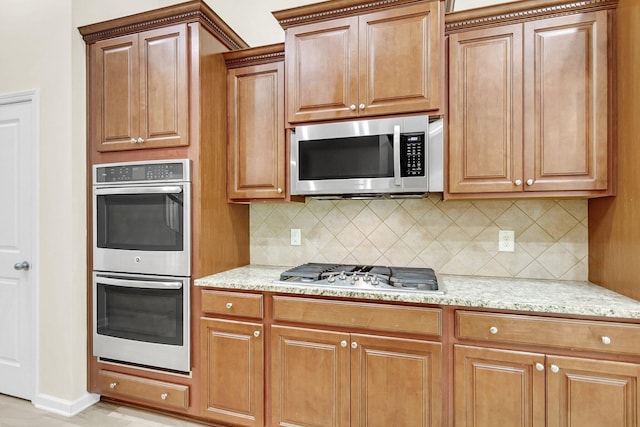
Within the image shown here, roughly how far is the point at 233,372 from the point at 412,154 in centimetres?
164

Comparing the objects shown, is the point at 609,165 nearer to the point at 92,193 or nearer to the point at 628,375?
the point at 628,375

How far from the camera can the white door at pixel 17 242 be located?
2.41 m

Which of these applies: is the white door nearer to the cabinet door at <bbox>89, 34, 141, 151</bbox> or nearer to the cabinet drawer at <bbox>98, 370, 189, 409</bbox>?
the cabinet door at <bbox>89, 34, 141, 151</bbox>

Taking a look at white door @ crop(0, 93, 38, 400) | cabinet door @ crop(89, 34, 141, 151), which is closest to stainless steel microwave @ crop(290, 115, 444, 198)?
cabinet door @ crop(89, 34, 141, 151)

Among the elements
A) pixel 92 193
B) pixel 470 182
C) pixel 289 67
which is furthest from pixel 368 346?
pixel 92 193

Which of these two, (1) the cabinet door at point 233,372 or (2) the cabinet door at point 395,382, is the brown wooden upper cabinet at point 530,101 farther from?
(1) the cabinet door at point 233,372

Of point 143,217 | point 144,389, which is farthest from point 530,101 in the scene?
point 144,389

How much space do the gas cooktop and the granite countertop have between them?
5 cm

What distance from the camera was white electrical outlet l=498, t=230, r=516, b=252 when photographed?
215cm

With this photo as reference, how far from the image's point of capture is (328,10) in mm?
2012

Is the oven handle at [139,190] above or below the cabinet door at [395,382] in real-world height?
above

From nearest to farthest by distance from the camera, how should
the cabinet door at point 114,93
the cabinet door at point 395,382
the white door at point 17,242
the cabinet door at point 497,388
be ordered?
the cabinet door at point 497,388 < the cabinet door at point 395,382 < the cabinet door at point 114,93 < the white door at point 17,242

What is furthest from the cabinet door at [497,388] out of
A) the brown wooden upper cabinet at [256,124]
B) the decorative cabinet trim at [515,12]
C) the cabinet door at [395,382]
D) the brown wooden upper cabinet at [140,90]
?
the brown wooden upper cabinet at [140,90]

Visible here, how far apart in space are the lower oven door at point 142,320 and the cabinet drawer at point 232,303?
5.8 inches
